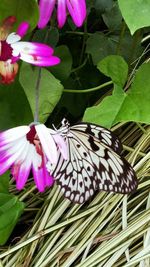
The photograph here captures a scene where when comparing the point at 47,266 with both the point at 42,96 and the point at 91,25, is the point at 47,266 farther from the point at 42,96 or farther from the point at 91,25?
the point at 91,25

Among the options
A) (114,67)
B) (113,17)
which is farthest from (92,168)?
(113,17)

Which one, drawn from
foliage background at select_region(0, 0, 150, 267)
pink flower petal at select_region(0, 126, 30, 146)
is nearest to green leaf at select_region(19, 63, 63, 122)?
foliage background at select_region(0, 0, 150, 267)

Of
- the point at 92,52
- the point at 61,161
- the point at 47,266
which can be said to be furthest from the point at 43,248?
the point at 92,52

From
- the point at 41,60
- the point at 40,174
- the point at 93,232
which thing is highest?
the point at 41,60

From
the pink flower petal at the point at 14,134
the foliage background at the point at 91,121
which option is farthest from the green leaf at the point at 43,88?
the pink flower petal at the point at 14,134

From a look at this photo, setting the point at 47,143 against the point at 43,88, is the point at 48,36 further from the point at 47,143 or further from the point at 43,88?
the point at 47,143

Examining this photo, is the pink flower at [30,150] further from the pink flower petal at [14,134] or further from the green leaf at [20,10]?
the green leaf at [20,10]
